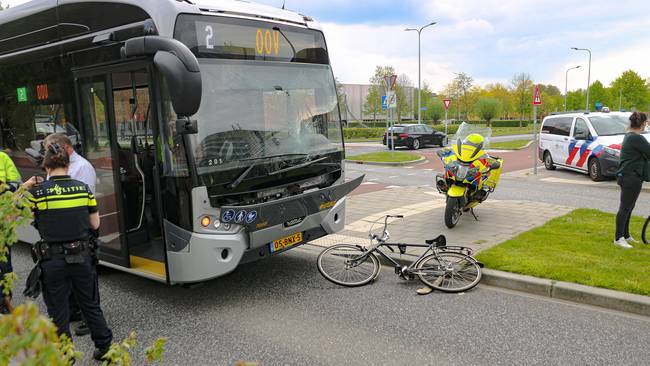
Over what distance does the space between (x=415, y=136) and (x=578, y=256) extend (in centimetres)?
2372

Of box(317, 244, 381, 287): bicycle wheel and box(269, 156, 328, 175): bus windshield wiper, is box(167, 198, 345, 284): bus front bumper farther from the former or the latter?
box(317, 244, 381, 287): bicycle wheel

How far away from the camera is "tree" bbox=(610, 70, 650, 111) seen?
6426cm

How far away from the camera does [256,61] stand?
17.5 feet

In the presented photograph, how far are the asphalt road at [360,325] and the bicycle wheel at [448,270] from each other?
0.17m

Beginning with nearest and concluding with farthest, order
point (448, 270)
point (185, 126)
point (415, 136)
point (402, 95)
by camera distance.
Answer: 1. point (185, 126)
2. point (448, 270)
3. point (415, 136)
4. point (402, 95)

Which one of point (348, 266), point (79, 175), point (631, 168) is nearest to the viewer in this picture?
point (79, 175)

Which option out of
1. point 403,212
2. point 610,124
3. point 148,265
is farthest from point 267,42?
point 610,124

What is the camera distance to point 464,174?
7.84 m

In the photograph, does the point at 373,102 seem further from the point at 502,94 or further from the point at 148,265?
the point at 148,265

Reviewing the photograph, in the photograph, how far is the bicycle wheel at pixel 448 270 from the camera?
18.2 ft

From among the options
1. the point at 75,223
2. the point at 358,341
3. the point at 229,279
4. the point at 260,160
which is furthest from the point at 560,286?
the point at 75,223

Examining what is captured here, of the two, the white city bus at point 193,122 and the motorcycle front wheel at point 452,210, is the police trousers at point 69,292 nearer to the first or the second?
the white city bus at point 193,122

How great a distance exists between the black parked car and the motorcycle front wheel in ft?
70.1

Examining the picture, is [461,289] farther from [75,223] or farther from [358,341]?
[75,223]
